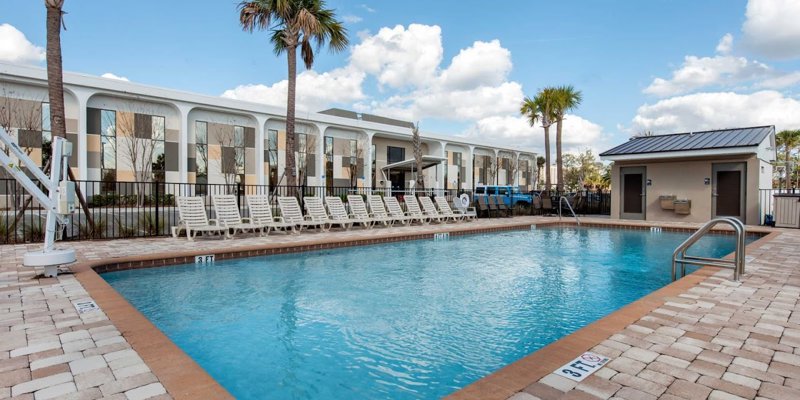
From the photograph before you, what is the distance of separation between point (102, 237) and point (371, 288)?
6.61 metres

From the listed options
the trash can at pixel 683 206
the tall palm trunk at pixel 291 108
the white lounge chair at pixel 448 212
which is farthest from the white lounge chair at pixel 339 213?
the trash can at pixel 683 206

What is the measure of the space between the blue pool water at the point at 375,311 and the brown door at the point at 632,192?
8000 millimetres

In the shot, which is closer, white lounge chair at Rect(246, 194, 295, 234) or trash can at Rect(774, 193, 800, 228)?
white lounge chair at Rect(246, 194, 295, 234)

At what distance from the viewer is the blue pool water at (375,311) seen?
3205mm

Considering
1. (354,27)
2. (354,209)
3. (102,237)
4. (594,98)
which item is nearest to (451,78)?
(594,98)

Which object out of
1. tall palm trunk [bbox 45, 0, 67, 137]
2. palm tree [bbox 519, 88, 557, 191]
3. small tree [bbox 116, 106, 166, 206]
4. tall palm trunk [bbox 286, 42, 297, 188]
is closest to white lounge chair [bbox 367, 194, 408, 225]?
tall palm trunk [bbox 286, 42, 297, 188]

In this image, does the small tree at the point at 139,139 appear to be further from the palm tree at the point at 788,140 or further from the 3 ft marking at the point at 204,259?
the palm tree at the point at 788,140

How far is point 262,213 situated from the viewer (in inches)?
395

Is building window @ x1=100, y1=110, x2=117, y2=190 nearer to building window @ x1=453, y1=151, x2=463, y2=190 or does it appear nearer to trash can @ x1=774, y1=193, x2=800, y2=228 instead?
building window @ x1=453, y1=151, x2=463, y2=190

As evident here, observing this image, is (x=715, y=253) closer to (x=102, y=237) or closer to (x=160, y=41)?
(x=102, y=237)

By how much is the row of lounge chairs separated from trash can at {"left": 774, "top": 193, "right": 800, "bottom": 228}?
8.92 meters

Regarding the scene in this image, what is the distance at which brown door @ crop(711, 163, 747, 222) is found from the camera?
13.6m

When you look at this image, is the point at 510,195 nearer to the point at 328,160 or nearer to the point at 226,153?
the point at 328,160

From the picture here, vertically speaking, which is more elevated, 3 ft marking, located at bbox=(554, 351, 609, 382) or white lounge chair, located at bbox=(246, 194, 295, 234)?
white lounge chair, located at bbox=(246, 194, 295, 234)
